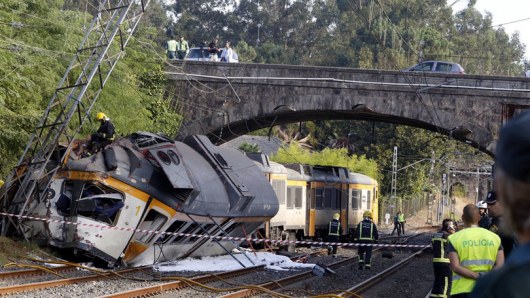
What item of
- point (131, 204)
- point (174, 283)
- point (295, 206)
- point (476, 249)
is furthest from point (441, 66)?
point (476, 249)

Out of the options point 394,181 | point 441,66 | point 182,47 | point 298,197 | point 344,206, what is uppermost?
point 182,47

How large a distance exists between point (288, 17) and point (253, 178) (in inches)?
3534

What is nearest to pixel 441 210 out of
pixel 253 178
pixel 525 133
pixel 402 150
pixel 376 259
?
pixel 402 150

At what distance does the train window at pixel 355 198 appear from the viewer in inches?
1571

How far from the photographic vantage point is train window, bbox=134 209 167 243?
19031 mm

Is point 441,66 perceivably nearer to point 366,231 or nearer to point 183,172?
point 366,231

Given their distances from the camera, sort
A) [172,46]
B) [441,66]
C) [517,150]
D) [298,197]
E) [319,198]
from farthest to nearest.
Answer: [441,66] → [172,46] → [319,198] → [298,197] → [517,150]

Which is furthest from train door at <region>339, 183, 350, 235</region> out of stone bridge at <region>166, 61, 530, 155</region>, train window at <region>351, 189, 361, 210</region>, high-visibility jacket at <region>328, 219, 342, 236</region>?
high-visibility jacket at <region>328, 219, 342, 236</region>

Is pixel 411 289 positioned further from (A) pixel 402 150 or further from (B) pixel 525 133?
(A) pixel 402 150

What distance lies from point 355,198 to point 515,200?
38.3 meters

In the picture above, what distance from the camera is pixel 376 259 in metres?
30.5

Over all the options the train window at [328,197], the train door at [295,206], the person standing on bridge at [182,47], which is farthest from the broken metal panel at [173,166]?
the person standing on bridge at [182,47]

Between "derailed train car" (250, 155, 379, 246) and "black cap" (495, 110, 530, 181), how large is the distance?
2651 centimetres

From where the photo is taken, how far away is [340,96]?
38844mm
